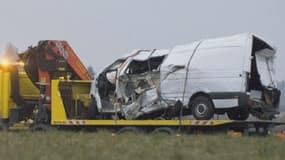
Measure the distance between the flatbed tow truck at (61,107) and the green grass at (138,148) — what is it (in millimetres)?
1858

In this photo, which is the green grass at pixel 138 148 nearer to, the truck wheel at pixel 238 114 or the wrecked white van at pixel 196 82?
the wrecked white van at pixel 196 82

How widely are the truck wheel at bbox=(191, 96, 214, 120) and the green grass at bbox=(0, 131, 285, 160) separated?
158cm

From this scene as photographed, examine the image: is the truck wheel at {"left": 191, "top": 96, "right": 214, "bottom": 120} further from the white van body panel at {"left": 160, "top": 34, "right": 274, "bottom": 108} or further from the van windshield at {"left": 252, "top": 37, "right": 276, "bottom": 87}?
the van windshield at {"left": 252, "top": 37, "right": 276, "bottom": 87}

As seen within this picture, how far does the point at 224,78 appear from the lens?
53.4ft

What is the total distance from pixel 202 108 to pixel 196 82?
2.31 ft

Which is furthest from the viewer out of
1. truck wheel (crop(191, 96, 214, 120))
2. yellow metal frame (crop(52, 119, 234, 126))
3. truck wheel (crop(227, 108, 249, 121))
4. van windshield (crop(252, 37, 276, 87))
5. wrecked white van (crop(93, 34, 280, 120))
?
van windshield (crop(252, 37, 276, 87))

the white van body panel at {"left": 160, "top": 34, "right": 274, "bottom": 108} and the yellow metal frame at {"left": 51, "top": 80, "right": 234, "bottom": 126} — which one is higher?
the white van body panel at {"left": 160, "top": 34, "right": 274, "bottom": 108}

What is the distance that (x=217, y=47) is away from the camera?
54.7 ft

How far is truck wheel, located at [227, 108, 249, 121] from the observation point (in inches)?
660

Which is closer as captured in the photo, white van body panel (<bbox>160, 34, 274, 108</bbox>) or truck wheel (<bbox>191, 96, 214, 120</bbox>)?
white van body panel (<bbox>160, 34, 274, 108</bbox>)

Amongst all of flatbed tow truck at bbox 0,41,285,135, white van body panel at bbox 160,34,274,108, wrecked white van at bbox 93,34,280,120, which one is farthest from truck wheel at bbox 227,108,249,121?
white van body panel at bbox 160,34,274,108

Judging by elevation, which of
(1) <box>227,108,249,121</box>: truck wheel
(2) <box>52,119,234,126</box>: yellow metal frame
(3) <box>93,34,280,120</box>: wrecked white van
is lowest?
(2) <box>52,119,234,126</box>: yellow metal frame

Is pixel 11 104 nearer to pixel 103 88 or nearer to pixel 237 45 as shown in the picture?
pixel 103 88

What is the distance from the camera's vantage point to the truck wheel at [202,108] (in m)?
16.5
